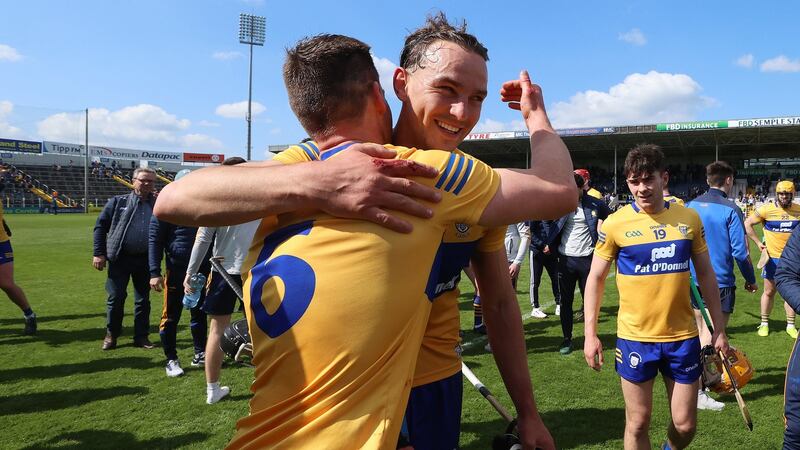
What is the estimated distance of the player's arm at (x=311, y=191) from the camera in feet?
3.54

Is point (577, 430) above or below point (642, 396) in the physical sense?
below

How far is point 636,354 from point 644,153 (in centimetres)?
139

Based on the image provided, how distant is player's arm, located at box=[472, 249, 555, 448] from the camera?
1742mm

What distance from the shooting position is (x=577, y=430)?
4.35 meters

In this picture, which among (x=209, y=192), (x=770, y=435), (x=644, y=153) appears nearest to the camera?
(x=209, y=192)

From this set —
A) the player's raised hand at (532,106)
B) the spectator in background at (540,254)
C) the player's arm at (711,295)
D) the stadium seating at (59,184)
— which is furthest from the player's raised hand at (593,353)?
the stadium seating at (59,184)

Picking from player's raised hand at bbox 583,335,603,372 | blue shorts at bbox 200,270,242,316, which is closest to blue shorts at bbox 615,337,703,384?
player's raised hand at bbox 583,335,603,372

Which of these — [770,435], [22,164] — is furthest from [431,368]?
[22,164]

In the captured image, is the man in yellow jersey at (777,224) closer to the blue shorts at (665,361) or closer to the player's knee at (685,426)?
the blue shorts at (665,361)

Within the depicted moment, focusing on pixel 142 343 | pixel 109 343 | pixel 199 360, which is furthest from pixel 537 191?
pixel 109 343

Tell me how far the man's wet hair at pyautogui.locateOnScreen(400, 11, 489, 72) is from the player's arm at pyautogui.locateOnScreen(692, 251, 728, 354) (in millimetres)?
2766

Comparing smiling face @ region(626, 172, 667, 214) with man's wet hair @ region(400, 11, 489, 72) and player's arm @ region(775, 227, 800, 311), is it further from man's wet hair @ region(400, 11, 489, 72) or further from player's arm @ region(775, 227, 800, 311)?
man's wet hair @ region(400, 11, 489, 72)

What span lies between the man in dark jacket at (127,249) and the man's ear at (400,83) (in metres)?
5.69

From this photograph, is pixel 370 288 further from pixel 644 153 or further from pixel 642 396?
pixel 644 153
